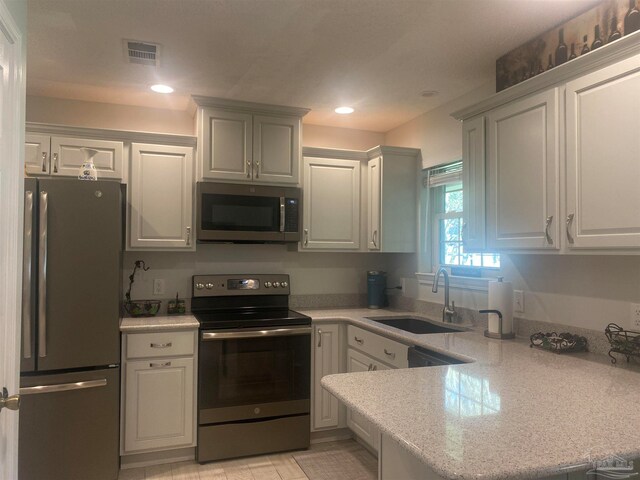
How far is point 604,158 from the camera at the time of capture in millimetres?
1806

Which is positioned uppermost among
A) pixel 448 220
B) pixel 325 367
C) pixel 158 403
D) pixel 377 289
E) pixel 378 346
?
pixel 448 220

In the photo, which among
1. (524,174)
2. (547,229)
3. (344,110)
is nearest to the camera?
(547,229)

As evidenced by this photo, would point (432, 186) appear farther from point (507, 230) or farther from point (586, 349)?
point (586, 349)

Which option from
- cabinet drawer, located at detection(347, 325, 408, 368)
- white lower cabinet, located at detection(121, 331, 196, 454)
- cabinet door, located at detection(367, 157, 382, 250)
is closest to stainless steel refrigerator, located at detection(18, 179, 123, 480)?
white lower cabinet, located at detection(121, 331, 196, 454)

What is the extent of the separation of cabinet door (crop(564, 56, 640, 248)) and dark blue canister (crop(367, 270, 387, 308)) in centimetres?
200

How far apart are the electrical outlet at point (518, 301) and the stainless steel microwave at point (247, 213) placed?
5.22 ft

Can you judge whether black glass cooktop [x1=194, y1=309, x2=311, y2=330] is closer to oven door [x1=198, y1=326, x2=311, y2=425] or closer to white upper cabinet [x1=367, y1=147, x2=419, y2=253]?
oven door [x1=198, y1=326, x2=311, y2=425]

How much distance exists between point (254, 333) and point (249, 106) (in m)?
1.61

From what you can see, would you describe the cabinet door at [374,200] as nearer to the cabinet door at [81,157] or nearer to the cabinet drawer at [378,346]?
the cabinet drawer at [378,346]

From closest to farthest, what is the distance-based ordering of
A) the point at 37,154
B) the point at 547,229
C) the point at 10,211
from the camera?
the point at 10,211, the point at 547,229, the point at 37,154

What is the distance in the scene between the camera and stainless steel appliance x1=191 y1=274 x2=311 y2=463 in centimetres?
295

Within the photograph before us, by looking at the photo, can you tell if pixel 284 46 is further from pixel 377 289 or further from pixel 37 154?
pixel 377 289

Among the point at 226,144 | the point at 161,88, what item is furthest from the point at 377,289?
the point at 161,88

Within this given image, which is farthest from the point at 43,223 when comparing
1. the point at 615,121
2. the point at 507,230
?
the point at 615,121
